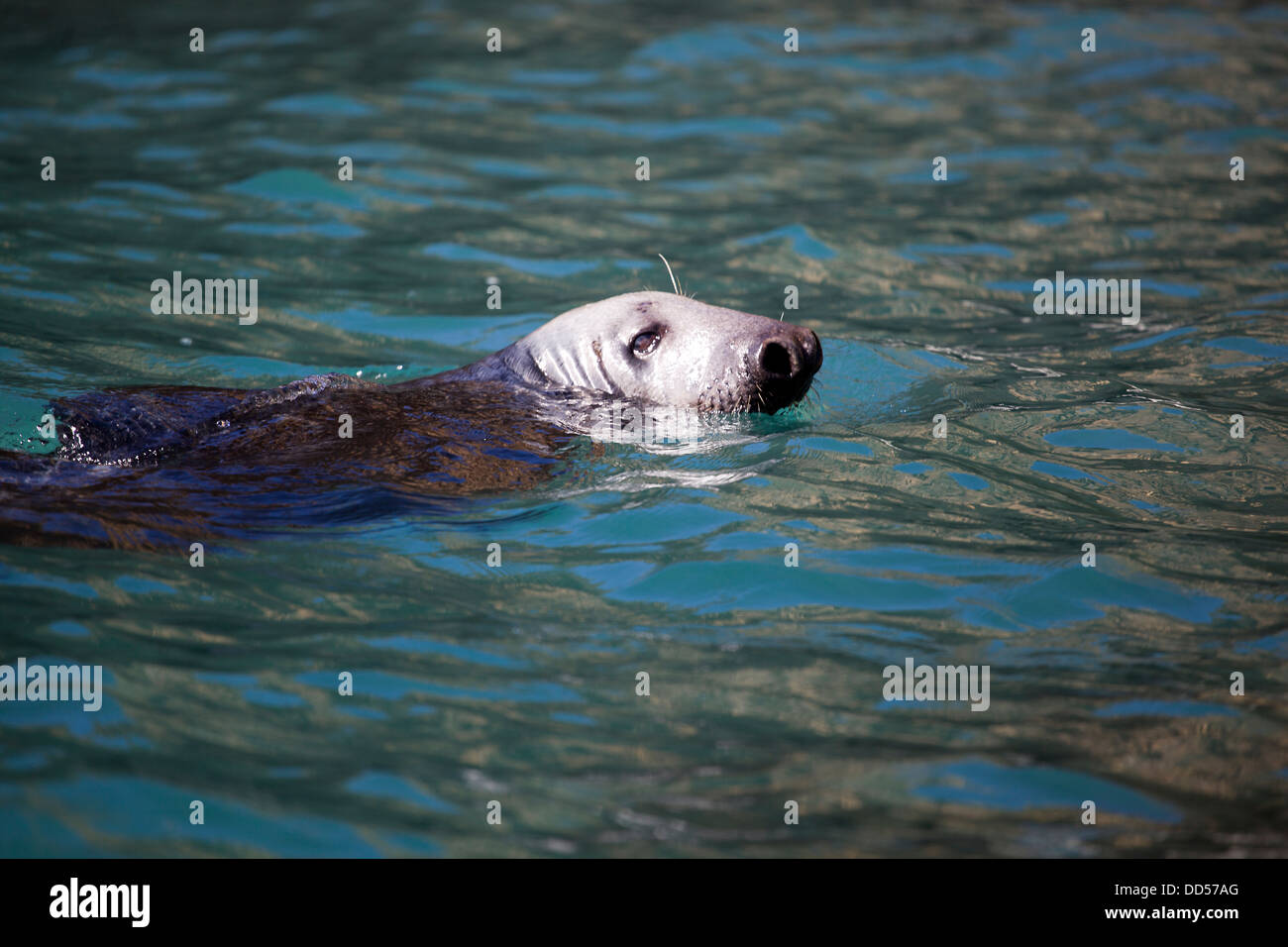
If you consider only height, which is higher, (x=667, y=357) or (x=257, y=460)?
(x=667, y=357)

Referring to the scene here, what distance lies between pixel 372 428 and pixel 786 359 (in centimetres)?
211

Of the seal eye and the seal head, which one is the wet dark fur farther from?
the seal eye

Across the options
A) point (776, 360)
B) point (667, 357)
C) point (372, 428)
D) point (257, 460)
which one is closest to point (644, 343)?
point (667, 357)

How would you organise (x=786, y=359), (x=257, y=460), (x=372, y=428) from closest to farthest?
(x=257, y=460)
(x=372, y=428)
(x=786, y=359)

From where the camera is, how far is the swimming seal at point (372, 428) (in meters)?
5.48

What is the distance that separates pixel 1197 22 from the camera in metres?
15.0

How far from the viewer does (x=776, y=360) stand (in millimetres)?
6445

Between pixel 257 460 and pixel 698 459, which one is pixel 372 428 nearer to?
pixel 257 460

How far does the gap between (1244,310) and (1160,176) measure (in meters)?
3.16

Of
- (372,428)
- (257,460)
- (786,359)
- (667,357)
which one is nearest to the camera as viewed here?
(257,460)

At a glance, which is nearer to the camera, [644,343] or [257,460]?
[257,460]

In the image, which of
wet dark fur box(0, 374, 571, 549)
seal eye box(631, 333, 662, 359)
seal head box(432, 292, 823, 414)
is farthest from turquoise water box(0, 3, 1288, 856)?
seal eye box(631, 333, 662, 359)
